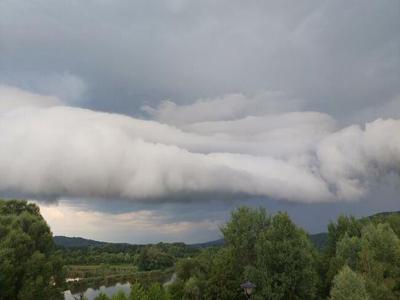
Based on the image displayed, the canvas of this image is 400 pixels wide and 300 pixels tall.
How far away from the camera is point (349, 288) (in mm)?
39312

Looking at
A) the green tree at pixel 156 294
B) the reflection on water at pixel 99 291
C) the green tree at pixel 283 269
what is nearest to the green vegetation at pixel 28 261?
the green tree at pixel 156 294

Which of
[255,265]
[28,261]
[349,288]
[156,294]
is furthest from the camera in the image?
[255,265]

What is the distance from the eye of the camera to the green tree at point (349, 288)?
3900cm

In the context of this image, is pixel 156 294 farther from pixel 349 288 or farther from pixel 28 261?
pixel 349 288

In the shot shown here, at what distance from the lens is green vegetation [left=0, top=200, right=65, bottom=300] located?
45312 mm

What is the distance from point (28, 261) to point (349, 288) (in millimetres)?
32635

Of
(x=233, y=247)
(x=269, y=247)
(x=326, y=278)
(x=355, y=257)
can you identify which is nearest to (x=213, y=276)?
(x=233, y=247)

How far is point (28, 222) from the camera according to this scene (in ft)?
174

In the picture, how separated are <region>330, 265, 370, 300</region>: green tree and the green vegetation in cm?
2930

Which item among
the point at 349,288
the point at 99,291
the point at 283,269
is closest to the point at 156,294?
the point at 283,269

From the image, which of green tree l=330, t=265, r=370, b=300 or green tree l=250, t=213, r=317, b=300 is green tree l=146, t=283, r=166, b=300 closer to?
green tree l=250, t=213, r=317, b=300

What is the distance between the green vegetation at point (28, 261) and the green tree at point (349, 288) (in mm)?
29302

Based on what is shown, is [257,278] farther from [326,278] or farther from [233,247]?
[326,278]

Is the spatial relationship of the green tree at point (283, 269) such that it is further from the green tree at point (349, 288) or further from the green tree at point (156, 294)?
the green tree at point (156, 294)
